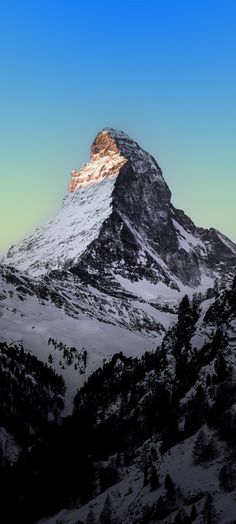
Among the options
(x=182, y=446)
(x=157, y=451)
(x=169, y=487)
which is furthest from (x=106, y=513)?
(x=157, y=451)

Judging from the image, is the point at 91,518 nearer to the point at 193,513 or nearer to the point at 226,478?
the point at 193,513

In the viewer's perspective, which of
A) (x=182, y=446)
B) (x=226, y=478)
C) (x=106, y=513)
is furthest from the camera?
(x=182, y=446)

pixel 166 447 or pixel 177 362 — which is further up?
pixel 177 362

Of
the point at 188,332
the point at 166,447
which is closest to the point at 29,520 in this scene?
the point at 166,447

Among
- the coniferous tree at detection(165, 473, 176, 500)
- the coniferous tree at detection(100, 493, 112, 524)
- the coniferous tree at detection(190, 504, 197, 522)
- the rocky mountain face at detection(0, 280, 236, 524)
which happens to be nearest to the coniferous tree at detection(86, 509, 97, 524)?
the rocky mountain face at detection(0, 280, 236, 524)

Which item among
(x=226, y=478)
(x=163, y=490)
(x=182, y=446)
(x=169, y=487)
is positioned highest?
(x=226, y=478)

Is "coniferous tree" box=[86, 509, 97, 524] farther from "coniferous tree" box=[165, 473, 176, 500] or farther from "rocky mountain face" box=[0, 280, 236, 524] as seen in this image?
"coniferous tree" box=[165, 473, 176, 500]

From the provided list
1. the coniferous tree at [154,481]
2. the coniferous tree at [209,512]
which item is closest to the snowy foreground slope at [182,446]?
the coniferous tree at [154,481]

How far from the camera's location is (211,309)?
185125 mm

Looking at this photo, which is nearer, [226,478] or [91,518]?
[226,478]

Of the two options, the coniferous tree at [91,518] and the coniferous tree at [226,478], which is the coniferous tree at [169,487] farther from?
the coniferous tree at [91,518]

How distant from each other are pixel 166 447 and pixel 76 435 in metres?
66.3

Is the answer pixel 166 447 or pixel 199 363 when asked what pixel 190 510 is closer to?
pixel 166 447

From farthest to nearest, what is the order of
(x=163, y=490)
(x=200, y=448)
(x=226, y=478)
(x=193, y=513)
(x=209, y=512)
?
(x=200, y=448), (x=163, y=490), (x=226, y=478), (x=193, y=513), (x=209, y=512)
